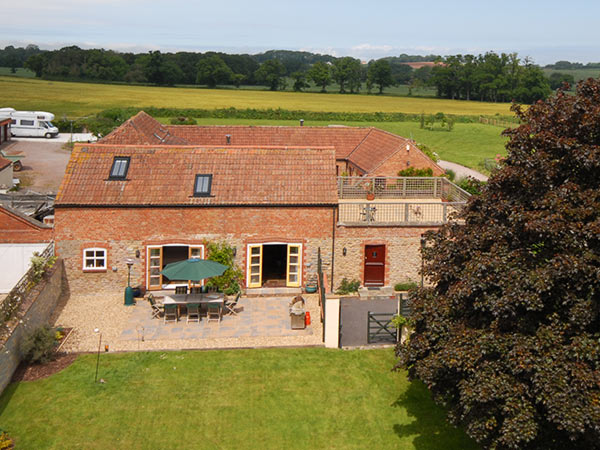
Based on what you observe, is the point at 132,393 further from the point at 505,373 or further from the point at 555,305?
the point at 555,305

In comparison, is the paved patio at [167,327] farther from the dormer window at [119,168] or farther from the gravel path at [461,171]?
the gravel path at [461,171]

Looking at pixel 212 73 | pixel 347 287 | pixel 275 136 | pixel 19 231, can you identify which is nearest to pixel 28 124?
pixel 275 136

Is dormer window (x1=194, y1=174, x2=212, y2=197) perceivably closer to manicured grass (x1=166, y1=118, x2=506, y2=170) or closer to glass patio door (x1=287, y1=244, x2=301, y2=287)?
glass patio door (x1=287, y1=244, x2=301, y2=287)

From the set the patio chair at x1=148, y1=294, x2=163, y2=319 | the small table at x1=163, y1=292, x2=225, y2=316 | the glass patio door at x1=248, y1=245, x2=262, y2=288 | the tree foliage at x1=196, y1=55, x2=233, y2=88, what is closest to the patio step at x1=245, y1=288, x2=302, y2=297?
the glass patio door at x1=248, y1=245, x2=262, y2=288

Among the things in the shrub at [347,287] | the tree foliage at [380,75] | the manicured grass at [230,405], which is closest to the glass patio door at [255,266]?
the shrub at [347,287]

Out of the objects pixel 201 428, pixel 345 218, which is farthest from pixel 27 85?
pixel 201 428

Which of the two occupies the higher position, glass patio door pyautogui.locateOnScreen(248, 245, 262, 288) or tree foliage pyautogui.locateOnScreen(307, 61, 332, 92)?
tree foliage pyautogui.locateOnScreen(307, 61, 332, 92)

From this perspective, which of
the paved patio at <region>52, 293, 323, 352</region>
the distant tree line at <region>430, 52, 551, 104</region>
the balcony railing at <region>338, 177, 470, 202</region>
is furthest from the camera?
the distant tree line at <region>430, 52, 551, 104</region>

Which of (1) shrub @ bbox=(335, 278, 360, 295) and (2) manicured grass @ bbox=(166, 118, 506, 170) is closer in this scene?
(1) shrub @ bbox=(335, 278, 360, 295)
